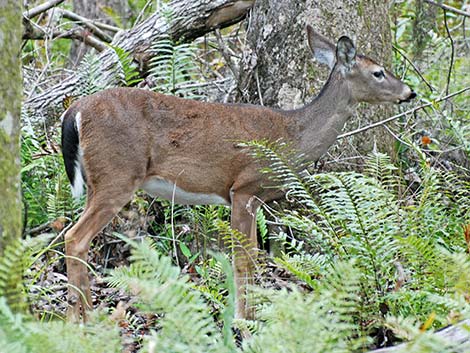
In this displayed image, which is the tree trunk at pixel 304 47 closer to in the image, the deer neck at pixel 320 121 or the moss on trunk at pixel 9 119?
the deer neck at pixel 320 121

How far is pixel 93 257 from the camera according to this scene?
7.55 metres

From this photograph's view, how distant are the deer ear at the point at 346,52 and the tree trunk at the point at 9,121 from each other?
3390mm

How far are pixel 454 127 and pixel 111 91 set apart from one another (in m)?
2.70

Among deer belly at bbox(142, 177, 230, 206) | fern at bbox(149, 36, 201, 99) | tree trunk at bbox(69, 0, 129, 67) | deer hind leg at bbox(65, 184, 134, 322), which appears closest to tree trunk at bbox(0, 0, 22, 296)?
deer hind leg at bbox(65, 184, 134, 322)

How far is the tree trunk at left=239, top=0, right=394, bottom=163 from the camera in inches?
291

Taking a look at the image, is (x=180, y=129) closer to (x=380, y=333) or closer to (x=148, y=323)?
(x=148, y=323)

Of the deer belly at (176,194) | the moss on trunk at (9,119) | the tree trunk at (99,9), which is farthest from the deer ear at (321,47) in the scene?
the tree trunk at (99,9)

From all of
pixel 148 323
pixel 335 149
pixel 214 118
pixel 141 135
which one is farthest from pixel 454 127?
pixel 148 323

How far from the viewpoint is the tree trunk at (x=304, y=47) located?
739 centimetres

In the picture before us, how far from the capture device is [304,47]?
24.2 feet

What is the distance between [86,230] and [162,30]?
2.66 meters

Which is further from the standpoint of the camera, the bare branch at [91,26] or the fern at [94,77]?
the bare branch at [91,26]

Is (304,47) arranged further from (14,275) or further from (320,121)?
(14,275)

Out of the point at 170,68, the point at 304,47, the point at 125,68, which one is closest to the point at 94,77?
the point at 125,68
